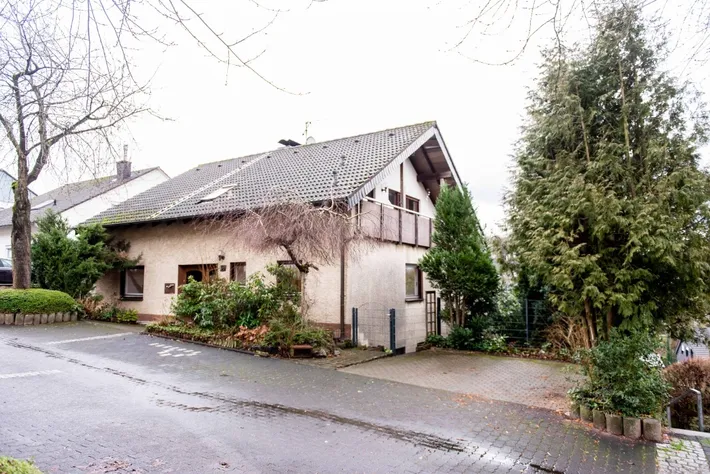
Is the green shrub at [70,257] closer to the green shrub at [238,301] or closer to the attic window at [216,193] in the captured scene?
the attic window at [216,193]

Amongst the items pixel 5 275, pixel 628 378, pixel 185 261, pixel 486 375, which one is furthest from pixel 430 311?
pixel 5 275

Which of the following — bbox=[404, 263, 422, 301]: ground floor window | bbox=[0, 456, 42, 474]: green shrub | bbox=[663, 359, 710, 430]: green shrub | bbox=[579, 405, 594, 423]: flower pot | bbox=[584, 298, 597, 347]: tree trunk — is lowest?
bbox=[663, 359, 710, 430]: green shrub

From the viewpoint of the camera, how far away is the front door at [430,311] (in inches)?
643

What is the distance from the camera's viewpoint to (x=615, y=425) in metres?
6.07

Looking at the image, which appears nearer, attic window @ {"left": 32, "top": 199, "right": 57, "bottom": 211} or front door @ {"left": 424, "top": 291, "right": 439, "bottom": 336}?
front door @ {"left": 424, "top": 291, "right": 439, "bottom": 336}

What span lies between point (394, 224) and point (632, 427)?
32.2ft

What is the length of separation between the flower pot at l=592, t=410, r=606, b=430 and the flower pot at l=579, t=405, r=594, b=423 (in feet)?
0.30

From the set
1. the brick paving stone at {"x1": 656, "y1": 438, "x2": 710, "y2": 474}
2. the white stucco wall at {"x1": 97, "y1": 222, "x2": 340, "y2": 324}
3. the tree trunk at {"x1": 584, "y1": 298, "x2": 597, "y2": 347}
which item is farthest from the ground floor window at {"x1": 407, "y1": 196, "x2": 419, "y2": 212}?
the brick paving stone at {"x1": 656, "y1": 438, "x2": 710, "y2": 474}

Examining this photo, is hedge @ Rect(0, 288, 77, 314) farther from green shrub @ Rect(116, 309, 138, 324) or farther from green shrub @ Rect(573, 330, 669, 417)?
green shrub @ Rect(573, 330, 669, 417)

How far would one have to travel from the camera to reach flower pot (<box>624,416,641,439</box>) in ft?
19.5

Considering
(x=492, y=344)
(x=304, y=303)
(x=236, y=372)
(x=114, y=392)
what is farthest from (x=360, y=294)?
(x=114, y=392)

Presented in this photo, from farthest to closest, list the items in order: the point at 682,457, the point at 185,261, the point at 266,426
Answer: the point at 185,261 → the point at 266,426 → the point at 682,457

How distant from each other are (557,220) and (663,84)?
2.79m

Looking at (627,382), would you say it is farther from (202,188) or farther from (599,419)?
(202,188)
